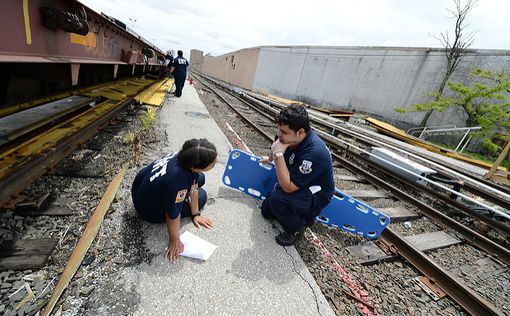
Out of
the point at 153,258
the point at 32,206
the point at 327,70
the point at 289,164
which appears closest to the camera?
the point at 153,258

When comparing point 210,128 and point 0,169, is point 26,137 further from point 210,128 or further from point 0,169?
point 210,128

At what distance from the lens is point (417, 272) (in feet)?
9.95

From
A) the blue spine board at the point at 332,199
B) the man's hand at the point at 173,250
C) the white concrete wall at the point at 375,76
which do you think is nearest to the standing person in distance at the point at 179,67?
the blue spine board at the point at 332,199

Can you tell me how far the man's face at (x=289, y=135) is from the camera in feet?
7.95

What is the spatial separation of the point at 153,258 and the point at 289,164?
1567 mm

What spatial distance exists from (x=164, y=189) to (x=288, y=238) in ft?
4.62

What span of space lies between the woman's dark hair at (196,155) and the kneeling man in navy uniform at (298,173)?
2.44 feet

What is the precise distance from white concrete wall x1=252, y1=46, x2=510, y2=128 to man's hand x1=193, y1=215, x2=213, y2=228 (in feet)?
60.2

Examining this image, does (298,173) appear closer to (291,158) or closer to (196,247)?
(291,158)

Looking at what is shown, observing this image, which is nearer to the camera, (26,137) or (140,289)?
(140,289)

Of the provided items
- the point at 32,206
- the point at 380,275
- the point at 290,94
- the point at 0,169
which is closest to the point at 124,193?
the point at 32,206

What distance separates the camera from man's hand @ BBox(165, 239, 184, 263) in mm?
2096

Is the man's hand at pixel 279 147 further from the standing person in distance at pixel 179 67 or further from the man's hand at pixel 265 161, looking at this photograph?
the standing person in distance at pixel 179 67

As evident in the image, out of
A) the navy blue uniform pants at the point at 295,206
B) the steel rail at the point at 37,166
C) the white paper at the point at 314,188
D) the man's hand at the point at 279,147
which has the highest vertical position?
the man's hand at the point at 279,147
